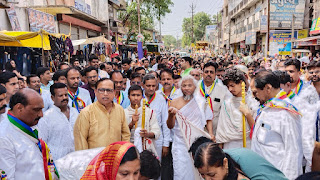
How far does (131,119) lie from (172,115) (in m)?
0.64

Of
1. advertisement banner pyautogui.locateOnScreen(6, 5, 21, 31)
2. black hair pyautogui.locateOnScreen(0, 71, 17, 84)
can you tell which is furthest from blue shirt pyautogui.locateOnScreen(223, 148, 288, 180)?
advertisement banner pyautogui.locateOnScreen(6, 5, 21, 31)

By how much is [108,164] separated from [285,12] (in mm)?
28937

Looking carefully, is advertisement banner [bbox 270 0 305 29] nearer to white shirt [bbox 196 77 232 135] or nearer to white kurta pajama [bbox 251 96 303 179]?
white shirt [bbox 196 77 232 135]

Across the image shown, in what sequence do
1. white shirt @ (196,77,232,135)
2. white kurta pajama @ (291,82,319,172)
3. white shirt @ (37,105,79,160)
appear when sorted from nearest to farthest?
white kurta pajama @ (291,82,319,172)
white shirt @ (37,105,79,160)
white shirt @ (196,77,232,135)

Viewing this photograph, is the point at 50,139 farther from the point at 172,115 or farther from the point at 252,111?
the point at 252,111

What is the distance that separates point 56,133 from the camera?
3.11 meters

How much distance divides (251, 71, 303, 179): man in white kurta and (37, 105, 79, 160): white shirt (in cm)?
216

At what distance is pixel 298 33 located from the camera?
26.6 m

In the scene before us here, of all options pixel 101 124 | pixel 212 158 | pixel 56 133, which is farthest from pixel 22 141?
pixel 212 158

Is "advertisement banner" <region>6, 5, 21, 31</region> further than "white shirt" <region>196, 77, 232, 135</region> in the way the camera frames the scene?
Yes

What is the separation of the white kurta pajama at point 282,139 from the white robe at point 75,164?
173 centimetres

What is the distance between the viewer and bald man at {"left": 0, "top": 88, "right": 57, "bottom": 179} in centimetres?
215

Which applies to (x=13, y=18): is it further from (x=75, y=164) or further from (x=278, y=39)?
(x=278, y=39)

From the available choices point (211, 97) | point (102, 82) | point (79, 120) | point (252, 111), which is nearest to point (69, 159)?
point (79, 120)
